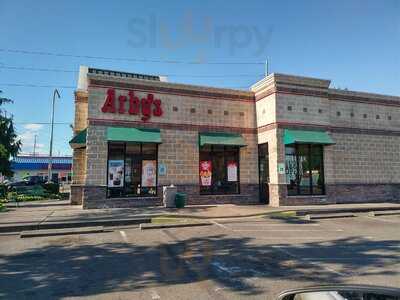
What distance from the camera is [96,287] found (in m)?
6.24

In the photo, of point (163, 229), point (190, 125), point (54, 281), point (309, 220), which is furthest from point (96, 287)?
point (190, 125)

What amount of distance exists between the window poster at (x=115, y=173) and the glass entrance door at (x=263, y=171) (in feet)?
27.8

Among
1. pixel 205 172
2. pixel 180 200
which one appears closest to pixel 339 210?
pixel 205 172

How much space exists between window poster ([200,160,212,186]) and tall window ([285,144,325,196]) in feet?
15.1

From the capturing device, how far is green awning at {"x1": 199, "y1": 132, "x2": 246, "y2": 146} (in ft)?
64.1

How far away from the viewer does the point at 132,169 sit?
1872 cm

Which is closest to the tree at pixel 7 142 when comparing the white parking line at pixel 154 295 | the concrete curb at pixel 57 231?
the concrete curb at pixel 57 231

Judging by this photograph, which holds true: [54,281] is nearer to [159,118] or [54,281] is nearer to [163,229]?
[163,229]

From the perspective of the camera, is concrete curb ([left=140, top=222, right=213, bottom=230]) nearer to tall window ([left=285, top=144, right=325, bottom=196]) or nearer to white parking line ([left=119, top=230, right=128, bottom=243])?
white parking line ([left=119, top=230, right=128, bottom=243])

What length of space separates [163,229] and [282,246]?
15.5 feet

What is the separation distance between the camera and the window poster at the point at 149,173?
18875 millimetres

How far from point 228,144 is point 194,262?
12.4 metres

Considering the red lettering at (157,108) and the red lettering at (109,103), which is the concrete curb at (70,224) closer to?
the red lettering at (109,103)

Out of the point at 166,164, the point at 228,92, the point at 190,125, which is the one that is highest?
the point at 228,92
